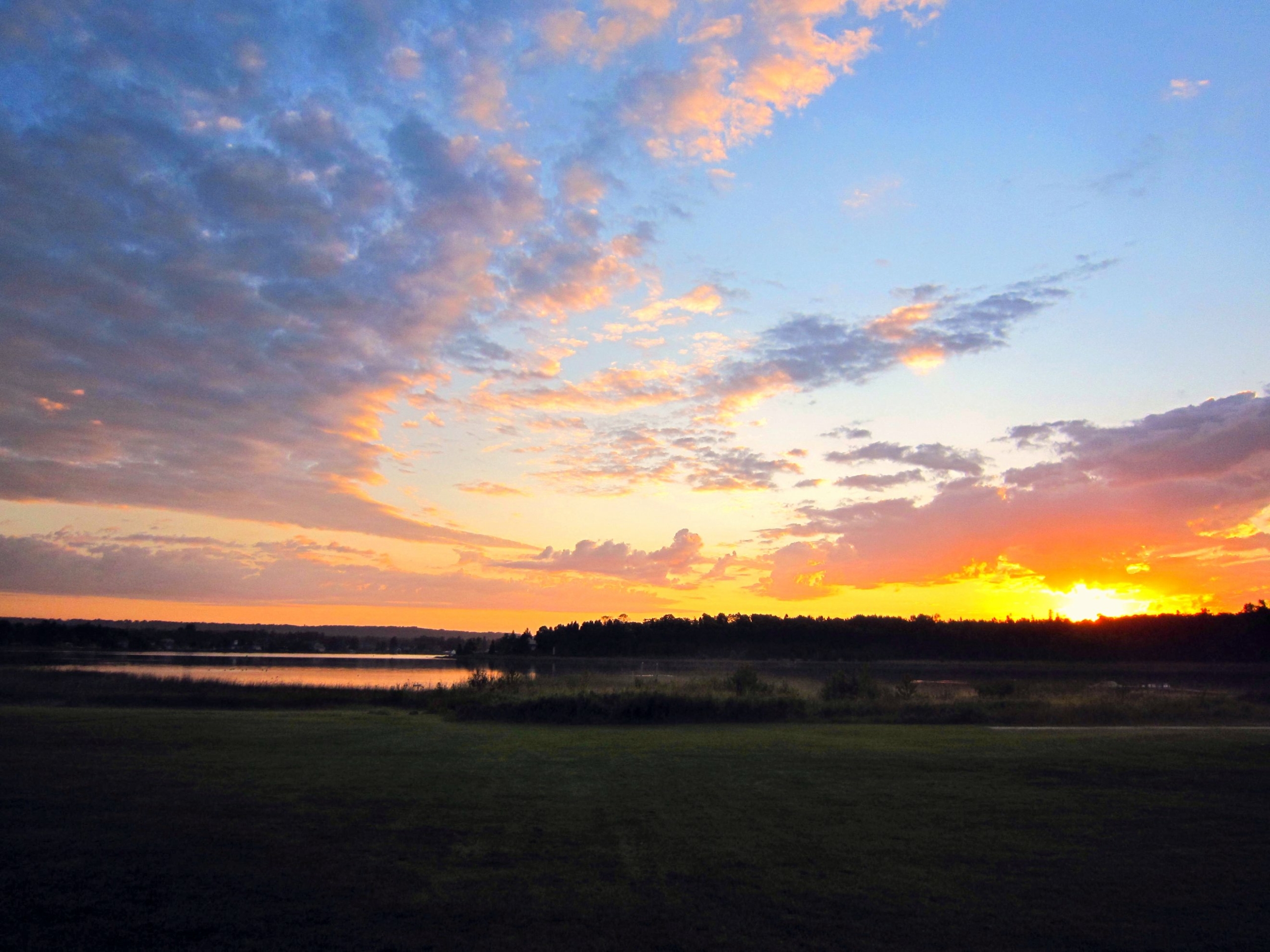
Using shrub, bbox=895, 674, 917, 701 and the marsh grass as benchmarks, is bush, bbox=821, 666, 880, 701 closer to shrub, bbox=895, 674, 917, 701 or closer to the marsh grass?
the marsh grass

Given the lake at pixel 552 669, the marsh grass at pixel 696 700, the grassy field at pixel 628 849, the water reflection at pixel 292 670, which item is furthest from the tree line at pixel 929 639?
the grassy field at pixel 628 849

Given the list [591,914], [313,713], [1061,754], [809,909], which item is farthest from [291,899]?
[313,713]

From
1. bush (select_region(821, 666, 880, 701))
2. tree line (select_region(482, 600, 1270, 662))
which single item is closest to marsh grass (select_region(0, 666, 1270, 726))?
bush (select_region(821, 666, 880, 701))

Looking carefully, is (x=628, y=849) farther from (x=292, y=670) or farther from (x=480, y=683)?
(x=292, y=670)

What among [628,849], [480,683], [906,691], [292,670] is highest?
[628,849]

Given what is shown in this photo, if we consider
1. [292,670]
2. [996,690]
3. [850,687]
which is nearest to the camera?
[850,687]

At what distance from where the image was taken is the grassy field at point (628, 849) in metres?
4.68

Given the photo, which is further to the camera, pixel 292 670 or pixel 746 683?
pixel 292 670

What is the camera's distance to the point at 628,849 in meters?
6.36

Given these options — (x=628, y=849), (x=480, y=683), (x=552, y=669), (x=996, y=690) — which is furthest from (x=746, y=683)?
(x=552, y=669)

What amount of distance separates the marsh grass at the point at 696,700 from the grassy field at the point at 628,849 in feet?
30.5

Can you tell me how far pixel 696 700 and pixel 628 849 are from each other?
Answer: 16.2m

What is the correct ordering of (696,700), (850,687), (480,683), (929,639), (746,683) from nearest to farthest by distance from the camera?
(696,700) < (746,683) < (850,687) < (480,683) < (929,639)

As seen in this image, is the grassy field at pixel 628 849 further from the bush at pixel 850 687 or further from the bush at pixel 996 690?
the bush at pixel 996 690
